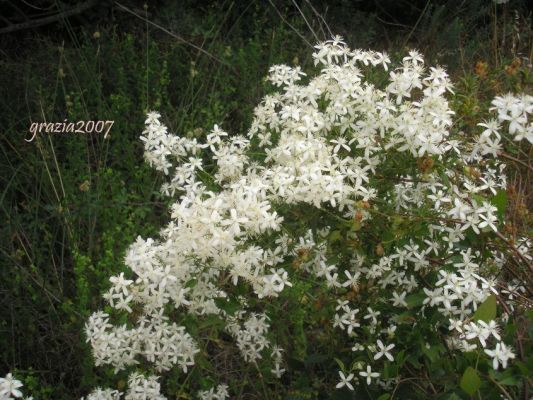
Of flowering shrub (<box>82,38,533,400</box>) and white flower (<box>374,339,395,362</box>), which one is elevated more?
flowering shrub (<box>82,38,533,400</box>)

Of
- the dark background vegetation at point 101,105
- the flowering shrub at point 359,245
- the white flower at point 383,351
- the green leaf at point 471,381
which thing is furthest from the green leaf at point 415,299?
the dark background vegetation at point 101,105

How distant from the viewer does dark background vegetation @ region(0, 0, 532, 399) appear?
258 cm

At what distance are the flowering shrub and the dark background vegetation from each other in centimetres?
24

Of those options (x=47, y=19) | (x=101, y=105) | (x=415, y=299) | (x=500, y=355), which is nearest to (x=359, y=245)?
(x=415, y=299)

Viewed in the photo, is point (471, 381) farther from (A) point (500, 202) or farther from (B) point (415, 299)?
(A) point (500, 202)

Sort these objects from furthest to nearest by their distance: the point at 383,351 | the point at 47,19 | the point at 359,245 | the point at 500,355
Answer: the point at 47,19, the point at 383,351, the point at 359,245, the point at 500,355

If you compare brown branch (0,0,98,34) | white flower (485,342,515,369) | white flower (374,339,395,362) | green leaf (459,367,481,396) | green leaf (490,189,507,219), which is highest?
brown branch (0,0,98,34)

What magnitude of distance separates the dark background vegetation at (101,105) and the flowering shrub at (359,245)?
0.78 feet

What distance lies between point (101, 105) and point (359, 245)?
217 cm

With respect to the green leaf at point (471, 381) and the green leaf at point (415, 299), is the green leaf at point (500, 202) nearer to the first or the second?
the green leaf at point (415, 299)

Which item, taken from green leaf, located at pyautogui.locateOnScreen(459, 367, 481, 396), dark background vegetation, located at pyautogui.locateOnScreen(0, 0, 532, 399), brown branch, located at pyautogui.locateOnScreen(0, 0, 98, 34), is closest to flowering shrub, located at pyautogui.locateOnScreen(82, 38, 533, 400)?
green leaf, located at pyautogui.locateOnScreen(459, 367, 481, 396)

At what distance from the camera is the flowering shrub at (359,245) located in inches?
65.8

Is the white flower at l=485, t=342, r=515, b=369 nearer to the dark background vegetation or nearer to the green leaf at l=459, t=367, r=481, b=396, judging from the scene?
the green leaf at l=459, t=367, r=481, b=396

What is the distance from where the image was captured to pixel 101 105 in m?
3.55
